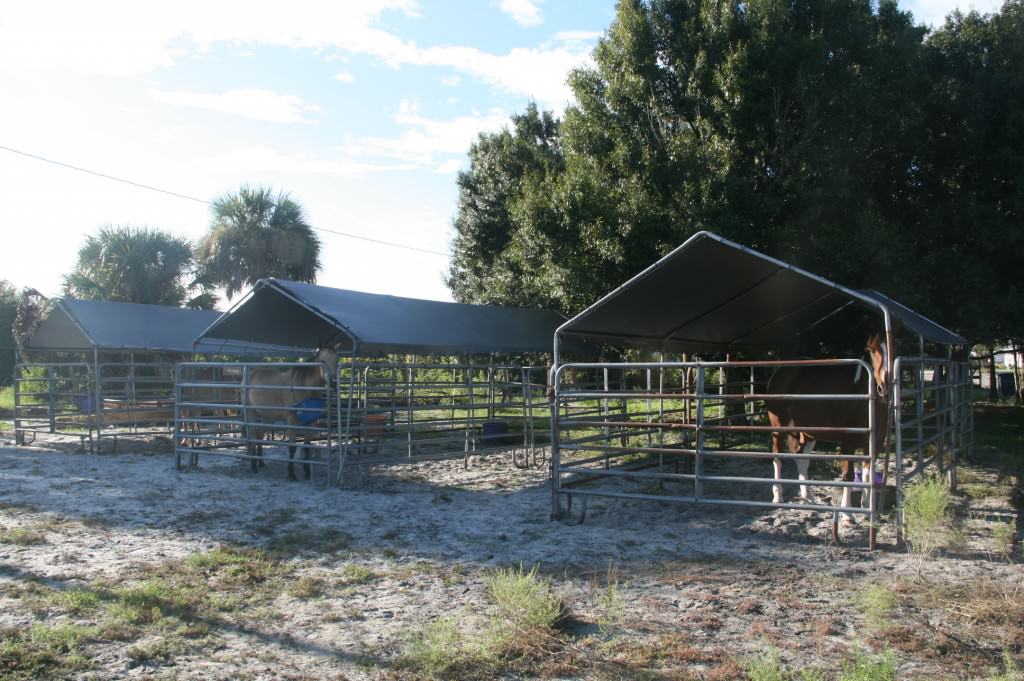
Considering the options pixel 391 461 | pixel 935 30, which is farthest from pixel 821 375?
pixel 935 30

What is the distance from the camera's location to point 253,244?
78.5 ft

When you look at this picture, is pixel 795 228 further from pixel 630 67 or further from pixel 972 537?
pixel 972 537

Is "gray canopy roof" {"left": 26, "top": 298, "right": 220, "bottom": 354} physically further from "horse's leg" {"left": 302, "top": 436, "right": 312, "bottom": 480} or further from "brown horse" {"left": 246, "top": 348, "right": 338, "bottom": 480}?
"horse's leg" {"left": 302, "top": 436, "right": 312, "bottom": 480}

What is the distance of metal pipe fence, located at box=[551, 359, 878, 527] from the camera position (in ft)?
19.9

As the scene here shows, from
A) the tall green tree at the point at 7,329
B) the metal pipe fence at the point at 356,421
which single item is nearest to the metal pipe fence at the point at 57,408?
the metal pipe fence at the point at 356,421

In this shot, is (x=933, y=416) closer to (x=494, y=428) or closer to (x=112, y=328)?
(x=494, y=428)

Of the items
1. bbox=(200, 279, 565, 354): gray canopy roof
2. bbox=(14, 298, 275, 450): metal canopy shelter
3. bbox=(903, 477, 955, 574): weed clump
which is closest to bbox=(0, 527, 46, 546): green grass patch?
bbox=(200, 279, 565, 354): gray canopy roof

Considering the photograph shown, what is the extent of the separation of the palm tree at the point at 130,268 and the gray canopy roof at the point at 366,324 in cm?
1186

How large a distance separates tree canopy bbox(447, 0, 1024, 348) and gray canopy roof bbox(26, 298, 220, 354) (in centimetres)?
713

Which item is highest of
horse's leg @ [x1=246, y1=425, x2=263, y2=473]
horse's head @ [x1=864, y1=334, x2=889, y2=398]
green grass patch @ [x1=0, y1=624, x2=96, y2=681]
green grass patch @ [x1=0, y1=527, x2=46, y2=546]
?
horse's head @ [x1=864, y1=334, x2=889, y2=398]

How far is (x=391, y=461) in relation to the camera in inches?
384

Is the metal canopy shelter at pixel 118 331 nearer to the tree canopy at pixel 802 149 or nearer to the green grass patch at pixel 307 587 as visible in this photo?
the tree canopy at pixel 802 149

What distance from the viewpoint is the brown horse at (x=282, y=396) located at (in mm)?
9789

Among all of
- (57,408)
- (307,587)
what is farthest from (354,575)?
(57,408)
